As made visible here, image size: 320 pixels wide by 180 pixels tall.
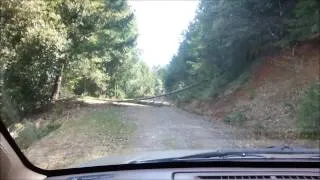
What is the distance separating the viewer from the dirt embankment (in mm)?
12595

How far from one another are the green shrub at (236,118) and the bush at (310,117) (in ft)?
4.66

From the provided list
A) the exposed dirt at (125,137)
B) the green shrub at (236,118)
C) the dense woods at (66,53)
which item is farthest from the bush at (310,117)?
the dense woods at (66,53)

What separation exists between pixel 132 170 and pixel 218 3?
1085cm

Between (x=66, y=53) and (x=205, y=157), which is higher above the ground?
(x=66, y=53)

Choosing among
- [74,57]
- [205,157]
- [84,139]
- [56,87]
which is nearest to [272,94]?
[84,139]

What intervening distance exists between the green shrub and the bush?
1.42 metres

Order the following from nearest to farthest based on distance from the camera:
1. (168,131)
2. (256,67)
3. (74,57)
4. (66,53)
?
(66,53), (74,57), (168,131), (256,67)

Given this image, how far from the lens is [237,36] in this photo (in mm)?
15555

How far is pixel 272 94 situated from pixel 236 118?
348cm

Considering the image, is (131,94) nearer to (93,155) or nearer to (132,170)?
(93,155)

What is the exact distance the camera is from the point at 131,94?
6672 mm

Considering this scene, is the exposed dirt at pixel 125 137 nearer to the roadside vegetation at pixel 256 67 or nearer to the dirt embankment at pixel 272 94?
the roadside vegetation at pixel 256 67

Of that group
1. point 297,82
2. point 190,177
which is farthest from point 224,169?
point 297,82

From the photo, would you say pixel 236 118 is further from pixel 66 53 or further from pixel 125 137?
pixel 66 53
